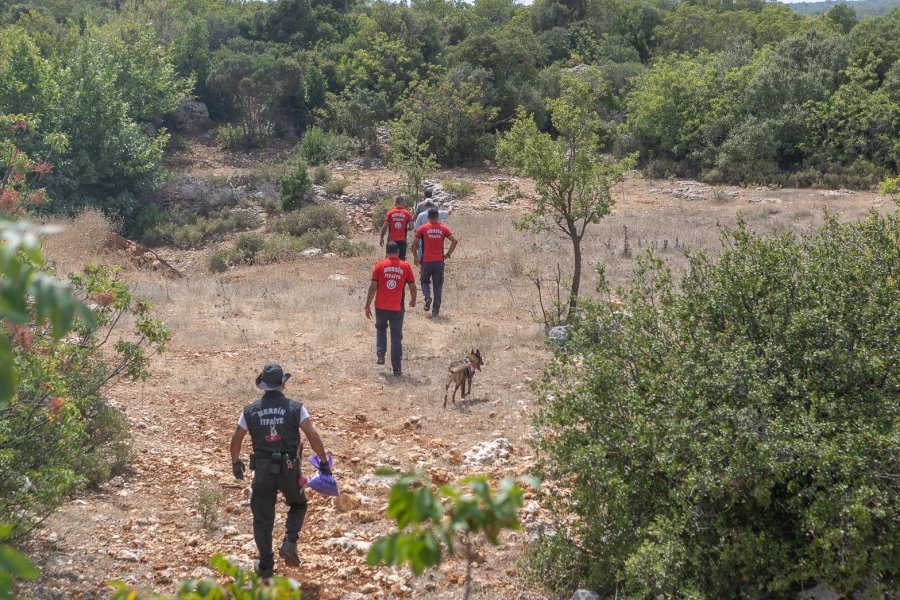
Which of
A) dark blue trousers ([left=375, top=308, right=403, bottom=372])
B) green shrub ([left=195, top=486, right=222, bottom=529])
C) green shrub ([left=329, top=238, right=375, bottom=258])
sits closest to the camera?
green shrub ([left=195, top=486, right=222, bottom=529])

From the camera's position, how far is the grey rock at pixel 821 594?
4703 mm

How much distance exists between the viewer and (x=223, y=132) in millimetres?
29891

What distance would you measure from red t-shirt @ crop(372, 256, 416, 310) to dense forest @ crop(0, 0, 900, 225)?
11.1m

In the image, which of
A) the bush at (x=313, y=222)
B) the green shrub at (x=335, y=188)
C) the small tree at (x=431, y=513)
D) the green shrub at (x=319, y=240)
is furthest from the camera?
the green shrub at (x=335, y=188)

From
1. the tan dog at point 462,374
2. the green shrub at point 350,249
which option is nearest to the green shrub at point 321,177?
the green shrub at point 350,249

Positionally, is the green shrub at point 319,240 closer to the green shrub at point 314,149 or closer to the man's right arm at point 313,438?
the green shrub at point 314,149

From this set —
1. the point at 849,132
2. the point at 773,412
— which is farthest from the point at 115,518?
the point at 849,132

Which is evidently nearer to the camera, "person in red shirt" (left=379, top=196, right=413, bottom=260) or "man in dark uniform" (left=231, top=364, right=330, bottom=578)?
"man in dark uniform" (left=231, top=364, right=330, bottom=578)

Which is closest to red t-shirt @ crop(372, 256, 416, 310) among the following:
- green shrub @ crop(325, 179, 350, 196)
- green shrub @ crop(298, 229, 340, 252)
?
green shrub @ crop(298, 229, 340, 252)

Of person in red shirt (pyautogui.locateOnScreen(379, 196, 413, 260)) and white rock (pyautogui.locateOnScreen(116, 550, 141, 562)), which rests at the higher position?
person in red shirt (pyautogui.locateOnScreen(379, 196, 413, 260))

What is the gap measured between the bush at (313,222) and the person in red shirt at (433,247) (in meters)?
8.94

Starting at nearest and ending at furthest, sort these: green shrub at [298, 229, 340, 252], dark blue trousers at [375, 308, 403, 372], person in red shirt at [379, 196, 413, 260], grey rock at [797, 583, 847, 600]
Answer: grey rock at [797, 583, 847, 600]
dark blue trousers at [375, 308, 403, 372]
person in red shirt at [379, 196, 413, 260]
green shrub at [298, 229, 340, 252]

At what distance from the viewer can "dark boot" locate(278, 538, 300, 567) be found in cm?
547

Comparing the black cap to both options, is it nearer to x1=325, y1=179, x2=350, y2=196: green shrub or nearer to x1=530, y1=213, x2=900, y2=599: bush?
x1=530, y1=213, x2=900, y2=599: bush
